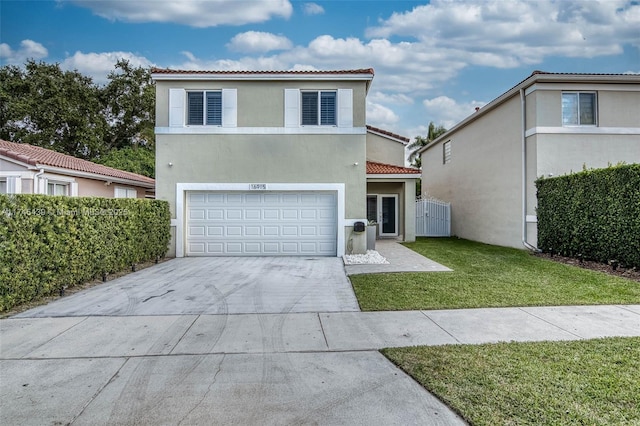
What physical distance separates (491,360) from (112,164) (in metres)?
27.9

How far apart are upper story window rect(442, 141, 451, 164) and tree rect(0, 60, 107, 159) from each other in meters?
25.2

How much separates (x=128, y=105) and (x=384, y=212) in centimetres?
2368

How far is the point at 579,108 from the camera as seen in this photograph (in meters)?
12.3

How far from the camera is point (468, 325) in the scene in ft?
16.6

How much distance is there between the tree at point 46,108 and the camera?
24.7m

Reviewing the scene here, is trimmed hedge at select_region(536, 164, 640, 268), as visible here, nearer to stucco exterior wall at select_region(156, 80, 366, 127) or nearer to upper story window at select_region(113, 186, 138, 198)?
stucco exterior wall at select_region(156, 80, 366, 127)

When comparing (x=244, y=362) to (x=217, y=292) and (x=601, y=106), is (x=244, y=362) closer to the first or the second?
(x=217, y=292)

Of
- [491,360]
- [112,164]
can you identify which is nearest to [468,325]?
[491,360]

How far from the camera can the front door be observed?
58.8ft

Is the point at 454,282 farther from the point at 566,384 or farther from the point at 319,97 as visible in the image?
the point at 319,97

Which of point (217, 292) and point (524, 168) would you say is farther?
point (524, 168)

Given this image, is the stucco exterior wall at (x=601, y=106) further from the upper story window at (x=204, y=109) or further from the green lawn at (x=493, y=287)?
the upper story window at (x=204, y=109)

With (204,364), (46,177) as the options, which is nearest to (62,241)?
(204,364)

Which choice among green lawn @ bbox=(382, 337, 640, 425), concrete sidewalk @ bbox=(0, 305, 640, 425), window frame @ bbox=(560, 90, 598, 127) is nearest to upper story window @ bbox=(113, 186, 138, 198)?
concrete sidewalk @ bbox=(0, 305, 640, 425)
